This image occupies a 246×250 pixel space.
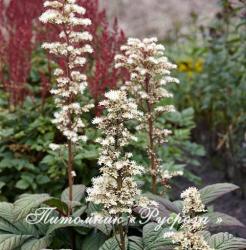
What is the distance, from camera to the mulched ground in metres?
4.74

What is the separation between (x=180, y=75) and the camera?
671 cm

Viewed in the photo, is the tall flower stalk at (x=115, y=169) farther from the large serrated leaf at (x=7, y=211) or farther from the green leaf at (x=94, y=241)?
the large serrated leaf at (x=7, y=211)

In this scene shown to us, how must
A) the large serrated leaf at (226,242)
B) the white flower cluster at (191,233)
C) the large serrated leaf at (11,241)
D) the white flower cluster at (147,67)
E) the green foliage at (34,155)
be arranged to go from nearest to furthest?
the white flower cluster at (191,233) → the large serrated leaf at (226,242) → the large serrated leaf at (11,241) → the white flower cluster at (147,67) → the green foliage at (34,155)

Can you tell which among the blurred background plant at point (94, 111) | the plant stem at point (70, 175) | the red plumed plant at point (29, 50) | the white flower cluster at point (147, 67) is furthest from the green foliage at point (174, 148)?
the plant stem at point (70, 175)

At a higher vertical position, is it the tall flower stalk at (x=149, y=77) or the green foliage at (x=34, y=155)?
the tall flower stalk at (x=149, y=77)

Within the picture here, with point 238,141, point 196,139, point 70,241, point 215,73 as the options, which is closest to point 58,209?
point 70,241

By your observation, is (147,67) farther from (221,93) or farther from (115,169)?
(221,93)

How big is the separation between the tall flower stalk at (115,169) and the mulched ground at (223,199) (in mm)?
1675

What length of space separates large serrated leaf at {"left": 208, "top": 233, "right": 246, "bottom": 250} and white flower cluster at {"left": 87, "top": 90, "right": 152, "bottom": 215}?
0.46m

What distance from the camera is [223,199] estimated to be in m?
5.45

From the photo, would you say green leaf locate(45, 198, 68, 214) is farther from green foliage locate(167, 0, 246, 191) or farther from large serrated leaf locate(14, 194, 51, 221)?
green foliage locate(167, 0, 246, 191)

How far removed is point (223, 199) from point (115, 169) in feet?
8.43

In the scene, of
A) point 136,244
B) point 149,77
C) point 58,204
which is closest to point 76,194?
point 58,204

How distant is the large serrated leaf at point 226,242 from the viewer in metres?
3.22
